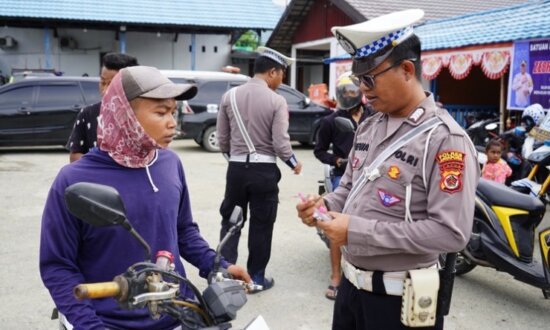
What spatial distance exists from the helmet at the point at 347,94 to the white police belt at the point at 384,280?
2.50 metres

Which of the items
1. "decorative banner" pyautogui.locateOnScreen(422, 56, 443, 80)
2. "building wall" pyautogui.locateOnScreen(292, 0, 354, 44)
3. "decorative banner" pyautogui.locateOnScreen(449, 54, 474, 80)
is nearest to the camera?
"decorative banner" pyautogui.locateOnScreen(449, 54, 474, 80)

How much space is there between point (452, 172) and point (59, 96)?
11523 millimetres

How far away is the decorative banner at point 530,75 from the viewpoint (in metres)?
8.77

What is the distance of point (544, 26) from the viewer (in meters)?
9.11

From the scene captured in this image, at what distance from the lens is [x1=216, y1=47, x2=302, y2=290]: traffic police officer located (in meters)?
4.38

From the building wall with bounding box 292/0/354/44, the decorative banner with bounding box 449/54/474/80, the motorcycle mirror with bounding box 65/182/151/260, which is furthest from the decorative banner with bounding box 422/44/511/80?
the motorcycle mirror with bounding box 65/182/151/260

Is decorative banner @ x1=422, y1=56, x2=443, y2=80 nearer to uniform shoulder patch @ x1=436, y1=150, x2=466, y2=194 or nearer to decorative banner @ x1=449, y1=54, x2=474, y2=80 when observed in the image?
decorative banner @ x1=449, y1=54, x2=474, y2=80

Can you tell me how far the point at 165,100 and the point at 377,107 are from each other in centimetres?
82

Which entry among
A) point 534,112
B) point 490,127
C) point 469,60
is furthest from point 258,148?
point 469,60

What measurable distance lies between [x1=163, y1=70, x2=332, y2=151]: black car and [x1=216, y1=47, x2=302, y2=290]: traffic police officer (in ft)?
27.1

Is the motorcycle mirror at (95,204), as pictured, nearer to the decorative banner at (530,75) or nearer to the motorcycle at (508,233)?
the motorcycle at (508,233)

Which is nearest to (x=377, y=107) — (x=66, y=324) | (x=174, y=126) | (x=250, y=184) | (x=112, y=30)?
(x=174, y=126)

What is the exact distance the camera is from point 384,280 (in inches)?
81.5

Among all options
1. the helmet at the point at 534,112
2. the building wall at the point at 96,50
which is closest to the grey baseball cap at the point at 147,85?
the helmet at the point at 534,112
